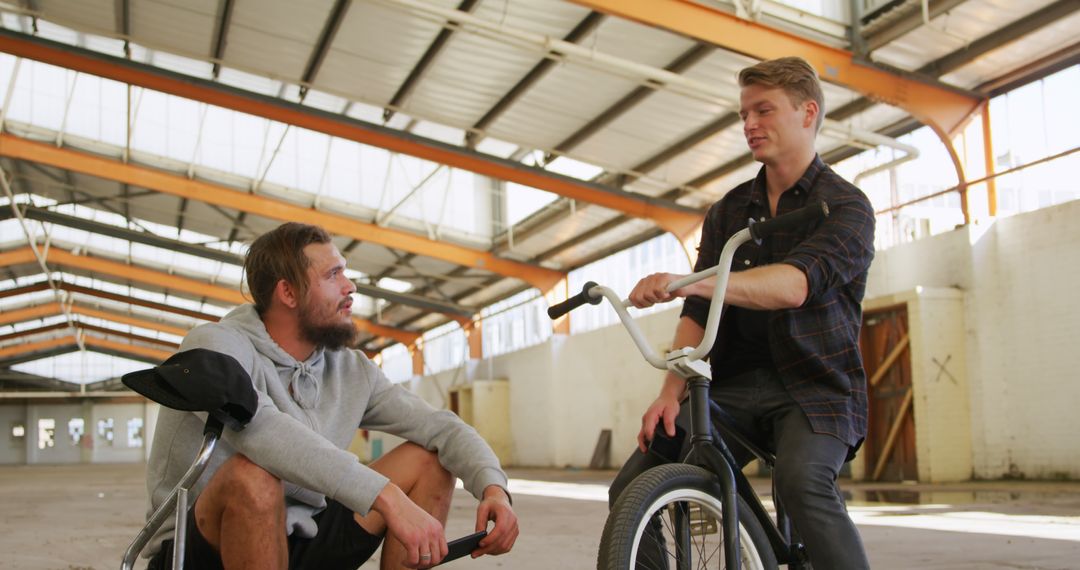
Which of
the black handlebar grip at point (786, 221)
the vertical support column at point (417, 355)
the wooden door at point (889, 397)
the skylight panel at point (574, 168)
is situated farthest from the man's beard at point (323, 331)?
the vertical support column at point (417, 355)

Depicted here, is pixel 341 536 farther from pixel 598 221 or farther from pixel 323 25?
pixel 598 221

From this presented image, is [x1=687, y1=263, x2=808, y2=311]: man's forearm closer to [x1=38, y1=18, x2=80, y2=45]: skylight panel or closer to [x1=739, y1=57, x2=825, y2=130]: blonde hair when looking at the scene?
[x1=739, y1=57, x2=825, y2=130]: blonde hair

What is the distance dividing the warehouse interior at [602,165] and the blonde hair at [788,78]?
7.91ft

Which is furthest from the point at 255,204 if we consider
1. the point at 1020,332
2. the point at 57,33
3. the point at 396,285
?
the point at 1020,332

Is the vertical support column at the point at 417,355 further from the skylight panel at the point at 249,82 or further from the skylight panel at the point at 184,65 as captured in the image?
the skylight panel at the point at 184,65

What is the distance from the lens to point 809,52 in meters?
9.88

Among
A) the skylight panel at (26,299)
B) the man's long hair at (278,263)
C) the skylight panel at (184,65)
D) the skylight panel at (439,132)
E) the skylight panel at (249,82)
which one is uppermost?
the skylight panel at (184,65)

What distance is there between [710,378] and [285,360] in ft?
3.19

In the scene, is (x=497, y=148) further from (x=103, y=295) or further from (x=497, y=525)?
(x=103, y=295)

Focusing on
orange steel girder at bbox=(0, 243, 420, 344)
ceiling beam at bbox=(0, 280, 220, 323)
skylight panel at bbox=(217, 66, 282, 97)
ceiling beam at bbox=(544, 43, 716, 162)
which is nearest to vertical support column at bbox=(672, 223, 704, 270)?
ceiling beam at bbox=(544, 43, 716, 162)

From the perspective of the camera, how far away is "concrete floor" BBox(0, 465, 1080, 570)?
4.36 metres

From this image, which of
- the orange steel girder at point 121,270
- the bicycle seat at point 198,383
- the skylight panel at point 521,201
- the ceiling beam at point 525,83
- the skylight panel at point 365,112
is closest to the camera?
the bicycle seat at point 198,383

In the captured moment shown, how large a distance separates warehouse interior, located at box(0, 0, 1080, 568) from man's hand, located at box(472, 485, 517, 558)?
86.0 inches

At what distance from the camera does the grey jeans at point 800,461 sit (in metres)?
2.10
